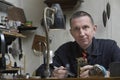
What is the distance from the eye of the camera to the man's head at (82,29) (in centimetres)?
214

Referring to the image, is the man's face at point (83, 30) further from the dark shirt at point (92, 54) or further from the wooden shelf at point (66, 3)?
the wooden shelf at point (66, 3)

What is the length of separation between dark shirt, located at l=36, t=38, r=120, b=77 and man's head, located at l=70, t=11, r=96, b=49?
54mm

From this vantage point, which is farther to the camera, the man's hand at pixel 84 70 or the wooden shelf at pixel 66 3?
the wooden shelf at pixel 66 3

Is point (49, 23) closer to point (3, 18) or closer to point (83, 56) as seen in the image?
point (83, 56)

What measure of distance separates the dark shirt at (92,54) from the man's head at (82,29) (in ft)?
0.18

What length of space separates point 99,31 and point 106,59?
62.1 inches

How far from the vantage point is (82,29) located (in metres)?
2.16

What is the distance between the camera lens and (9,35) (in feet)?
10.2

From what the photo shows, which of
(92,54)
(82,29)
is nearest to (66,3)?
(82,29)

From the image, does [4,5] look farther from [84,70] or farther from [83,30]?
[84,70]

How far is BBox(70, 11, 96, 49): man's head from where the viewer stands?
2141 millimetres

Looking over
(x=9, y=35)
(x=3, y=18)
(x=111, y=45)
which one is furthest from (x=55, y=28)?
(x=3, y=18)

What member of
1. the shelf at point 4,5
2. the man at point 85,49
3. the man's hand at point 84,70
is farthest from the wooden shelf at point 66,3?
the man's hand at point 84,70

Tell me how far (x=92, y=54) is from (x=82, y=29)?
0.71 feet
